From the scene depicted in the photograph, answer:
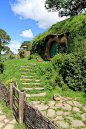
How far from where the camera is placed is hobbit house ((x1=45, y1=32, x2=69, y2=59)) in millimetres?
10023

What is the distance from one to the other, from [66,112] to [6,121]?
2002 millimetres

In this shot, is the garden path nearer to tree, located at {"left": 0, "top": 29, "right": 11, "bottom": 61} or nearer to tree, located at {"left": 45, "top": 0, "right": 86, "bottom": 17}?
tree, located at {"left": 45, "top": 0, "right": 86, "bottom": 17}

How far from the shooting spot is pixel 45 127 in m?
2.05

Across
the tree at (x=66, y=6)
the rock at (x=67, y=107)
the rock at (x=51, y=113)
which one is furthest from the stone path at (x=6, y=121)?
the tree at (x=66, y=6)

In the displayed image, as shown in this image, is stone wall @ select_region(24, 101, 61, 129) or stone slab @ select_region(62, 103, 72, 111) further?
stone slab @ select_region(62, 103, 72, 111)

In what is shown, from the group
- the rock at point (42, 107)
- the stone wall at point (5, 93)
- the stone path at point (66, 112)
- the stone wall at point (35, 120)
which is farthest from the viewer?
the stone wall at point (5, 93)

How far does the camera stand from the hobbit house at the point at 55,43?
32.9 ft

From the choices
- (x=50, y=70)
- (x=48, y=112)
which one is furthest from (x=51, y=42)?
(x=48, y=112)

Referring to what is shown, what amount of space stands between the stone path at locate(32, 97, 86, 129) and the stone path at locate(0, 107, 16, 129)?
1050 millimetres

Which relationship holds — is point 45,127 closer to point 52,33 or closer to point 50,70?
point 50,70

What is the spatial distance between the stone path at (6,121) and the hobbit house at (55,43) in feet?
24.0

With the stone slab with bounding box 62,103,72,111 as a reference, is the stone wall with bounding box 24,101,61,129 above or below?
above

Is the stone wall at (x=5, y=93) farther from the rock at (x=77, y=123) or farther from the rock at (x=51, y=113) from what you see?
the rock at (x=77, y=123)

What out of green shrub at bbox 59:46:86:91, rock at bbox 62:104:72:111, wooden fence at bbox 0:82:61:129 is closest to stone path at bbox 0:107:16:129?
wooden fence at bbox 0:82:61:129
